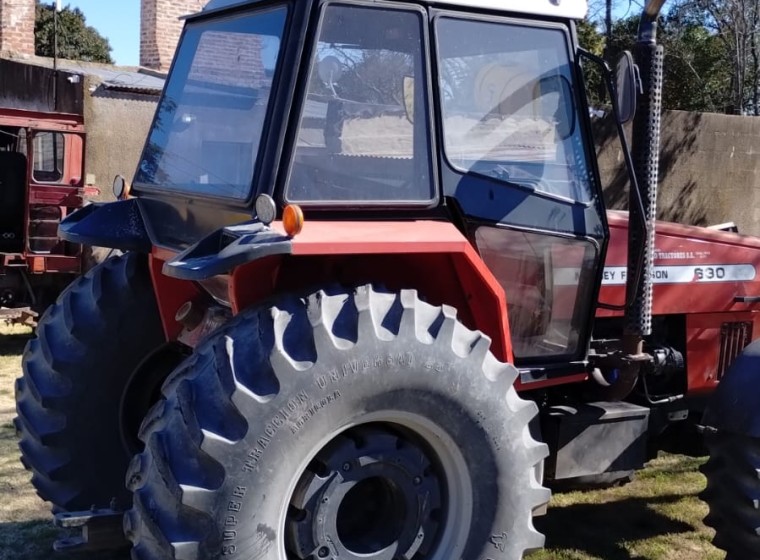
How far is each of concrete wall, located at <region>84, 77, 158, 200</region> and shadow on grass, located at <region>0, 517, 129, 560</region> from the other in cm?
590

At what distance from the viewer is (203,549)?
2.60 metres

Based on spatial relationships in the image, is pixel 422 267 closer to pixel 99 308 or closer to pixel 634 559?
pixel 99 308

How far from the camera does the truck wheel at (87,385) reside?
3.58m

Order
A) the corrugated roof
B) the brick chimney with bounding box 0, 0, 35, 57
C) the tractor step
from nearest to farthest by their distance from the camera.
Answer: the tractor step → the corrugated roof → the brick chimney with bounding box 0, 0, 35, 57

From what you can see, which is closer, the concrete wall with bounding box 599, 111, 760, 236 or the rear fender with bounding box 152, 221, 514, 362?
the rear fender with bounding box 152, 221, 514, 362

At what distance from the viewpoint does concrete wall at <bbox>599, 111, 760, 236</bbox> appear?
1105cm

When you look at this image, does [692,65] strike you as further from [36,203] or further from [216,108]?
[216,108]

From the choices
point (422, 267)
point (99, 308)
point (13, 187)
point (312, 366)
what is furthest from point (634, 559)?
point (13, 187)

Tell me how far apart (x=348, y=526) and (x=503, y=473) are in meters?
0.55

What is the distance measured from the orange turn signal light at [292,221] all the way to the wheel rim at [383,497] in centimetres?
69

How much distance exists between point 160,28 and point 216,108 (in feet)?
38.2

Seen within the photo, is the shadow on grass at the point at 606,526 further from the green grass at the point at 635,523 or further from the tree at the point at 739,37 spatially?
the tree at the point at 739,37

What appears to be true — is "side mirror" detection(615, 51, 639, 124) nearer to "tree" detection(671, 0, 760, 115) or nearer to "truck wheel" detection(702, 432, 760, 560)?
"truck wheel" detection(702, 432, 760, 560)

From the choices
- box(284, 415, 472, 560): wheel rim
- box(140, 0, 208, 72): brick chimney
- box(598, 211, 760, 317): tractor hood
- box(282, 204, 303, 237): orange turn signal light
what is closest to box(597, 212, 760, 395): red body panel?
box(598, 211, 760, 317): tractor hood
